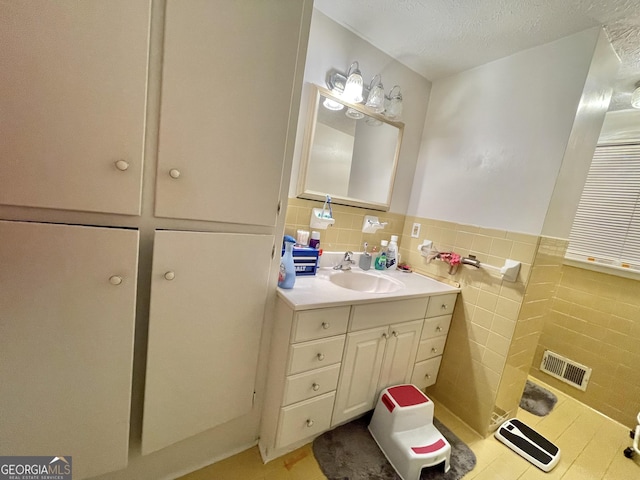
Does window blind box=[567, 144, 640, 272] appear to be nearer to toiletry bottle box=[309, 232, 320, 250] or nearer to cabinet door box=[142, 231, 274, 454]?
toiletry bottle box=[309, 232, 320, 250]

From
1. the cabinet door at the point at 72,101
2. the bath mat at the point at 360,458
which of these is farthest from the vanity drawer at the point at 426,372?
the cabinet door at the point at 72,101

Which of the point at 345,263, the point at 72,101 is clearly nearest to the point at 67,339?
the point at 72,101

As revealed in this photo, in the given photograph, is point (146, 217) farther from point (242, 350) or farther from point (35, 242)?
point (242, 350)

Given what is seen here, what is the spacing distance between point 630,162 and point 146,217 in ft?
9.48

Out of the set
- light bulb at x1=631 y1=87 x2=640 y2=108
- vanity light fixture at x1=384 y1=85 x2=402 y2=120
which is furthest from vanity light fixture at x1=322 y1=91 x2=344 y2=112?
light bulb at x1=631 y1=87 x2=640 y2=108

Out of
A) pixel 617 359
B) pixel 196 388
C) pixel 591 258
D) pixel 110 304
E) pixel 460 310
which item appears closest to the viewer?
pixel 110 304

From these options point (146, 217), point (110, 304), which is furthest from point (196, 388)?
point (146, 217)

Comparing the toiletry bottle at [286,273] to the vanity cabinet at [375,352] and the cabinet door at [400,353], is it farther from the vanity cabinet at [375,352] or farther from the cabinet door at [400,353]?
the cabinet door at [400,353]

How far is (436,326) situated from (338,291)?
0.75 metres

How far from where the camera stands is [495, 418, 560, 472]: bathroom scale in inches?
51.9

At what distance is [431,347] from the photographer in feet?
5.03

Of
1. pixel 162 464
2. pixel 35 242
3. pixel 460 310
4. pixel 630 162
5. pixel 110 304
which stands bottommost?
pixel 162 464

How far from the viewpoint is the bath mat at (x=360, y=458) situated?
1.14 meters

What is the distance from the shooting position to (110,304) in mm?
742
